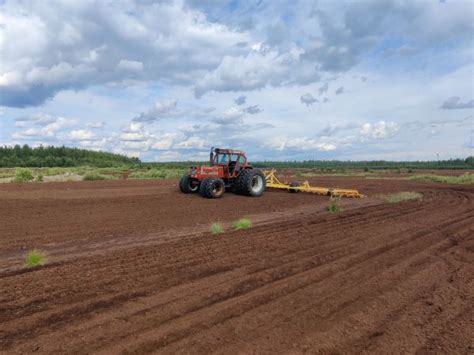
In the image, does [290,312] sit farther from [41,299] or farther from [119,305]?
[41,299]

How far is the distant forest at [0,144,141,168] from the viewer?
9200cm

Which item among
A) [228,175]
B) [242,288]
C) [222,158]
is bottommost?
[242,288]

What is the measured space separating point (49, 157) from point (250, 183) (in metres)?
82.8

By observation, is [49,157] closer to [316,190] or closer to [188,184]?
[188,184]

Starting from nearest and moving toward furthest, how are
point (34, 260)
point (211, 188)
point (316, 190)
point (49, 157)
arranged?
point (34, 260) < point (211, 188) < point (316, 190) < point (49, 157)

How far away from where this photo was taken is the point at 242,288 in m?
6.72

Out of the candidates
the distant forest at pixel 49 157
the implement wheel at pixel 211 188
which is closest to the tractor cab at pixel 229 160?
the implement wheel at pixel 211 188

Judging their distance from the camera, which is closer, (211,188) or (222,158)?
(211,188)

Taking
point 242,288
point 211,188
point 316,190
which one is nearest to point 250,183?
point 211,188

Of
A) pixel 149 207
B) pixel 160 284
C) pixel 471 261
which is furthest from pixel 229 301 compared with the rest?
pixel 149 207

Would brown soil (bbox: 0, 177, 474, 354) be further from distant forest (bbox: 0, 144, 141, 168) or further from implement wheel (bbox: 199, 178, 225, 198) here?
distant forest (bbox: 0, 144, 141, 168)

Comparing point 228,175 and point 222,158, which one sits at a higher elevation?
point 222,158

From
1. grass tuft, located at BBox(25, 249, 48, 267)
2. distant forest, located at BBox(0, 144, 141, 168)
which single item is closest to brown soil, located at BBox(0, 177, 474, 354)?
grass tuft, located at BBox(25, 249, 48, 267)

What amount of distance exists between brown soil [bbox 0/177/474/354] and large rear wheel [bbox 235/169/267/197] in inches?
334
